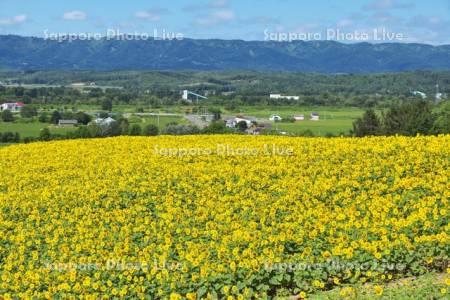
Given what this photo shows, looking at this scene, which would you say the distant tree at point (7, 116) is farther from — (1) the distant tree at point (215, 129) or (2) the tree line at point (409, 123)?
(2) the tree line at point (409, 123)

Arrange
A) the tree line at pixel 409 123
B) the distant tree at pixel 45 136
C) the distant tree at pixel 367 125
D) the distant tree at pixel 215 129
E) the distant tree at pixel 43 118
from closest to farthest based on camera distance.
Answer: the distant tree at pixel 215 129 → the tree line at pixel 409 123 → the distant tree at pixel 45 136 → the distant tree at pixel 367 125 → the distant tree at pixel 43 118

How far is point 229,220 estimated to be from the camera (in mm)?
13469

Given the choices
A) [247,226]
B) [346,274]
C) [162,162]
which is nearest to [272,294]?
[346,274]

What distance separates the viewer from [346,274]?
10.7 m

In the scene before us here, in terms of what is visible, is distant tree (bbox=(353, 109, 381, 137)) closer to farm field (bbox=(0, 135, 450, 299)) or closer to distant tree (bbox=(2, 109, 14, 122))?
farm field (bbox=(0, 135, 450, 299))

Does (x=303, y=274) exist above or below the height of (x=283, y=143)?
below

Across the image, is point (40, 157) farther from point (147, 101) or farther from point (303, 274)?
point (147, 101)

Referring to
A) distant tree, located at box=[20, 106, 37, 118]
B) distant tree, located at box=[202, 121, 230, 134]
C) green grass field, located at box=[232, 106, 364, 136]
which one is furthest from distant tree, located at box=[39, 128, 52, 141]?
distant tree, located at box=[20, 106, 37, 118]

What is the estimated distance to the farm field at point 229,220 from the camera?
10680 mm

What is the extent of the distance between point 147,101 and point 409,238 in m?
183

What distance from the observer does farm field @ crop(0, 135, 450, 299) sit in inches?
420

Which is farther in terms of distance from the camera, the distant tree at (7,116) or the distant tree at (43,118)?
the distant tree at (7,116)

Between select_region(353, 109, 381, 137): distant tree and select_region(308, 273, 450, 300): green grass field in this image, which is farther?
select_region(353, 109, 381, 137): distant tree

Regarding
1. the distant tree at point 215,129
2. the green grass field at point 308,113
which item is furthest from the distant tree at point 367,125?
the green grass field at point 308,113
